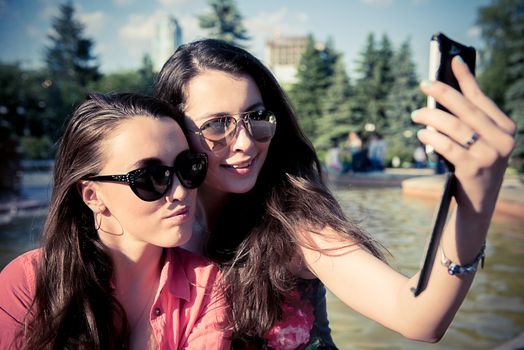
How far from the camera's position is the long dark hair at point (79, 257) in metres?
1.71

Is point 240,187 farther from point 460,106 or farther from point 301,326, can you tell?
point 460,106

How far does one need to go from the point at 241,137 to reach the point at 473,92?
4.08ft

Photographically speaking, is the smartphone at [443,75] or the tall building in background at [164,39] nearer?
the smartphone at [443,75]

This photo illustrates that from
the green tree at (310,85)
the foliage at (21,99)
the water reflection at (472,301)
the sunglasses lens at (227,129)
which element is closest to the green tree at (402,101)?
the green tree at (310,85)

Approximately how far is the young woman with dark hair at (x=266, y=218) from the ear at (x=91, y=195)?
1.60 feet

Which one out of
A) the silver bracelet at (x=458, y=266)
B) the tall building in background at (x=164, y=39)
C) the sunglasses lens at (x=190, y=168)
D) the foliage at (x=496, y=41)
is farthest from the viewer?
the tall building in background at (x=164, y=39)

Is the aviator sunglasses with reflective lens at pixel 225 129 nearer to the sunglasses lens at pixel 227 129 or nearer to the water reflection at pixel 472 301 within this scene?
the sunglasses lens at pixel 227 129

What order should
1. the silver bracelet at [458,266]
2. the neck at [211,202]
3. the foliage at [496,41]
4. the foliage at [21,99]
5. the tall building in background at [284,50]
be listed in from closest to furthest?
the silver bracelet at [458,266] < the neck at [211,202] < the foliage at [21,99] < the foliage at [496,41] < the tall building in background at [284,50]

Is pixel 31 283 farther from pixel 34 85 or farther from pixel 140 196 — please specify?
pixel 34 85

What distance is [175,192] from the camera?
1769 millimetres

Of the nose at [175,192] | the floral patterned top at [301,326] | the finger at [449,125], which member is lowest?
the floral patterned top at [301,326]

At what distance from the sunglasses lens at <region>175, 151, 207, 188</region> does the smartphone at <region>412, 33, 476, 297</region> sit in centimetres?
102

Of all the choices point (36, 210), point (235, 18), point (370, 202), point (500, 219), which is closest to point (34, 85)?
point (235, 18)

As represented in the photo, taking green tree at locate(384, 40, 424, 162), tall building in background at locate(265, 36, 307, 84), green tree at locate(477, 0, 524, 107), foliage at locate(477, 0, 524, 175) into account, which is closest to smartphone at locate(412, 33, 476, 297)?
foliage at locate(477, 0, 524, 175)
